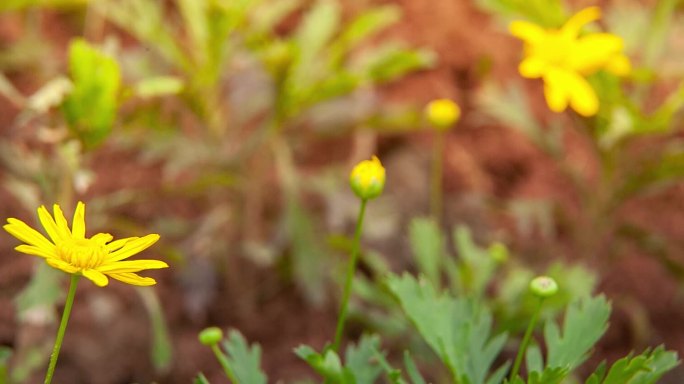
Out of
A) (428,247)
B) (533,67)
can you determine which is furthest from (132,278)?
(533,67)

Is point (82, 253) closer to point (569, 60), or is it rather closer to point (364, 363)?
point (364, 363)

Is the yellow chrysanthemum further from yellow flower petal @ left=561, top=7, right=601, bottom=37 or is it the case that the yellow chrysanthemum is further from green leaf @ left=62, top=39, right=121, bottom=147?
yellow flower petal @ left=561, top=7, right=601, bottom=37

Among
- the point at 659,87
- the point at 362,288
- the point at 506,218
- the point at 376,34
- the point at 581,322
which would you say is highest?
the point at 376,34

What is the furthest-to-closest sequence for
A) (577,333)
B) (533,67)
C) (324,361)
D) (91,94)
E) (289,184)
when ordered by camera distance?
(289,184), (533,67), (91,94), (577,333), (324,361)

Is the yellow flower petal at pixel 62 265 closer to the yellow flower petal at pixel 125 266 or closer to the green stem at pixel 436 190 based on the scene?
the yellow flower petal at pixel 125 266

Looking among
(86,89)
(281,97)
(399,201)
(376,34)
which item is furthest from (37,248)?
(376,34)

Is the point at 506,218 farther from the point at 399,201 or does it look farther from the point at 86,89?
the point at 86,89

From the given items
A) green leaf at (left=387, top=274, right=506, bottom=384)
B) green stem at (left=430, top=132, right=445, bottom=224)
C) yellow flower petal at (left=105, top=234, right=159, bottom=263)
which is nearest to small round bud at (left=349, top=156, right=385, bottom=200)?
green leaf at (left=387, top=274, right=506, bottom=384)
